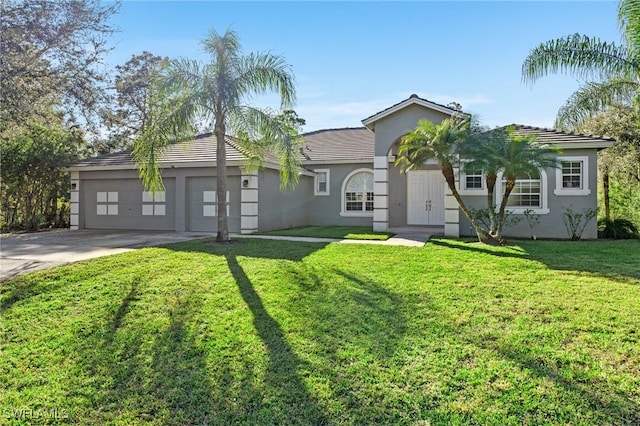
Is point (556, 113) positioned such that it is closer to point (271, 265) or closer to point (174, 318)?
point (271, 265)

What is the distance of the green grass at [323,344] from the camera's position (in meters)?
4.11

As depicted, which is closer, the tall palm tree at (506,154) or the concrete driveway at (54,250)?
the concrete driveway at (54,250)

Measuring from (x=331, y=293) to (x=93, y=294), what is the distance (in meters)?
4.45

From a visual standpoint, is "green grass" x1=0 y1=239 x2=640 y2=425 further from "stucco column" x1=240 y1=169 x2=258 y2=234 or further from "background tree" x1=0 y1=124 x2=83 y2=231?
"background tree" x1=0 y1=124 x2=83 y2=231

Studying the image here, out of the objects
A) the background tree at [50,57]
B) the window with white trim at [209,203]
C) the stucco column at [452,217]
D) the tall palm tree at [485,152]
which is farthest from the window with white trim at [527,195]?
the background tree at [50,57]

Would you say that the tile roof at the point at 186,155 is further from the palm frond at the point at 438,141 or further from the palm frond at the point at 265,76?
the palm frond at the point at 438,141

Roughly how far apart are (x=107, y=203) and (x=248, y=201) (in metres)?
7.83

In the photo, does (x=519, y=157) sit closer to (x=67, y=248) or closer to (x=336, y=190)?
(x=336, y=190)

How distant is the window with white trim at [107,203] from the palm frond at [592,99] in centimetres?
1908

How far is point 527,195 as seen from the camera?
611 inches

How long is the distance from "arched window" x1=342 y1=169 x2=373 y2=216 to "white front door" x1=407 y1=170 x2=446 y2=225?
6.35ft

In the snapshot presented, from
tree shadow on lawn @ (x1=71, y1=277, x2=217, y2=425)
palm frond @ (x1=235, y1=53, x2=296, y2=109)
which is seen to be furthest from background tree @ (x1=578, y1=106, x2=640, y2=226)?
tree shadow on lawn @ (x1=71, y1=277, x2=217, y2=425)

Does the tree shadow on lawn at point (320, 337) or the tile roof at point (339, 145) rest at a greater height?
the tile roof at point (339, 145)

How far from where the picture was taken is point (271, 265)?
9.04 meters
